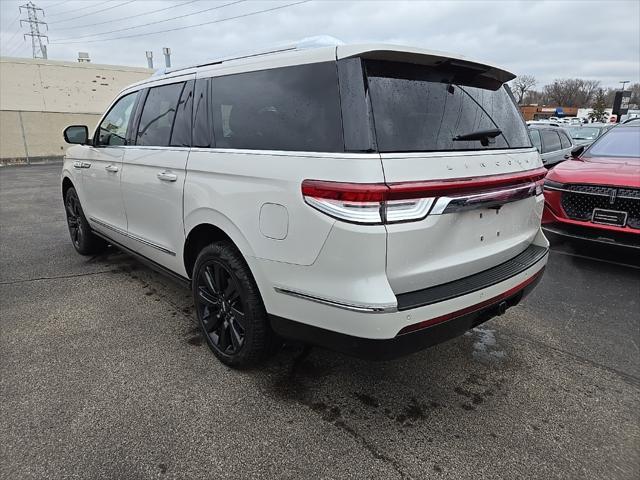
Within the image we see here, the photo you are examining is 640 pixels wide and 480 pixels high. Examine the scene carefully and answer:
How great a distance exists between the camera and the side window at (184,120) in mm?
3166

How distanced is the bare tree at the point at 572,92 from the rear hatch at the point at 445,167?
97.1 metres

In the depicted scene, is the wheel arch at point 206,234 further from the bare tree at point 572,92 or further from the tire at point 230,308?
the bare tree at point 572,92

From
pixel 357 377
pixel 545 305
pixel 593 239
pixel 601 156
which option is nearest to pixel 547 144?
pixel 601 156

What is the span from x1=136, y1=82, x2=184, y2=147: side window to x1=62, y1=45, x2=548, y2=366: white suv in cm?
13

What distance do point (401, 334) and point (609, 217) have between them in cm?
390

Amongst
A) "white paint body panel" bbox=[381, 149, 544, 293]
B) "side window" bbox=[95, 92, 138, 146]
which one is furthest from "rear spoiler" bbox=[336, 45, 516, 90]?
"side window" bbox=[95, 92, 138, 146]

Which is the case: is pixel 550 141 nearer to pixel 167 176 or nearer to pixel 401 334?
pixel 167 176

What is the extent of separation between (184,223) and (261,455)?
1606 mm

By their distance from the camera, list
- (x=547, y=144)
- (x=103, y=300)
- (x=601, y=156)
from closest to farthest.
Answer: (x=103, y=300) < (x=601, y=156) < (x=547, y=144)

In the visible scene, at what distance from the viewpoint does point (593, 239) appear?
16.3ft

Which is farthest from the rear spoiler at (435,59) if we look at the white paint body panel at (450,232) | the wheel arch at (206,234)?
the wheel arch at (206,234)

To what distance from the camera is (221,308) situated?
9.75 ft

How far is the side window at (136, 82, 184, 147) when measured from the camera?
338cm

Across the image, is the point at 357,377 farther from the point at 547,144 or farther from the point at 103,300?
the point at 547,144
